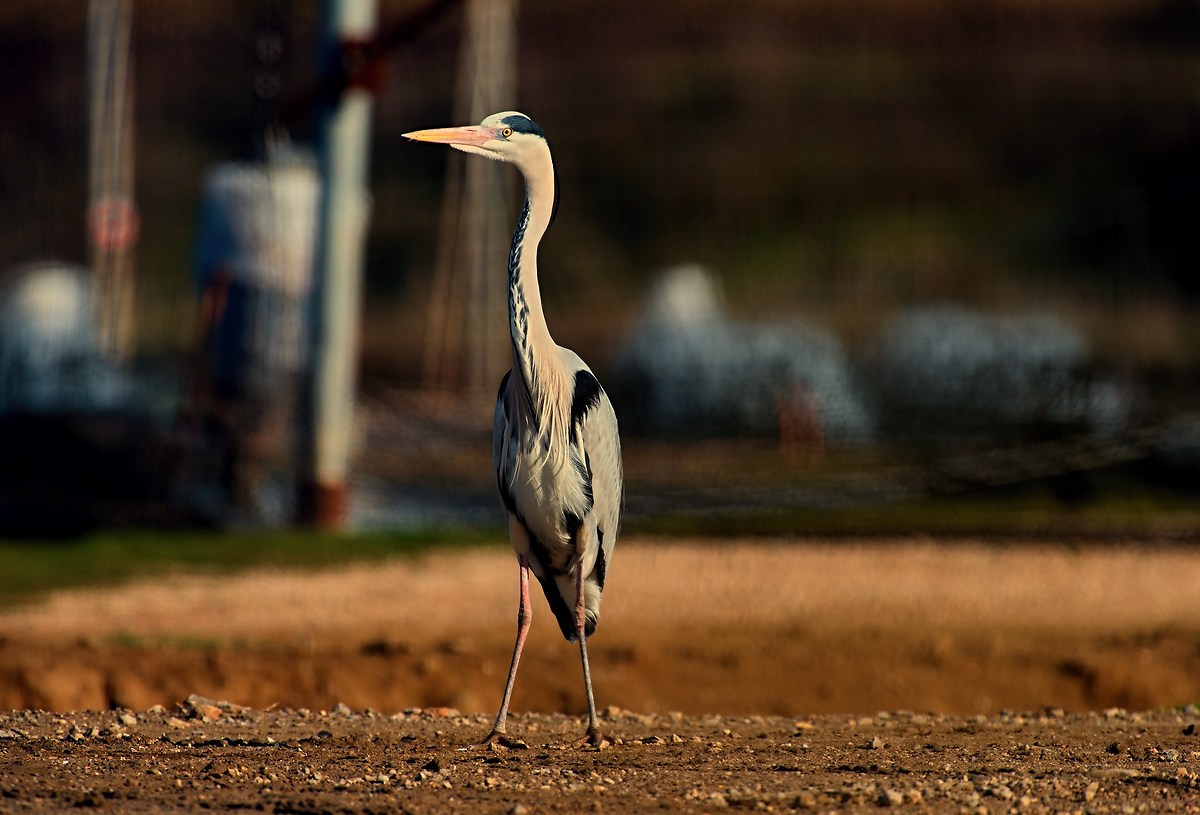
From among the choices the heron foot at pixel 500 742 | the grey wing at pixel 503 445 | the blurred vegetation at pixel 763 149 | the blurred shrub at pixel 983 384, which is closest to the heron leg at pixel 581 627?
the heron foot at pixel 500 742

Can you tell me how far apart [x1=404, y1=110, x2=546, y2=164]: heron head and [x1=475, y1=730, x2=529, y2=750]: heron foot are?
2118 millimetres

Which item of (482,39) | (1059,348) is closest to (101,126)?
(482,39)

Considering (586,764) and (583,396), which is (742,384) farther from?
(586,764)

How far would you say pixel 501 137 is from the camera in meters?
5.92

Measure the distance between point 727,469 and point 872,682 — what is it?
836cm

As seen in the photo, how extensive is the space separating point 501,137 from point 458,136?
0.18m

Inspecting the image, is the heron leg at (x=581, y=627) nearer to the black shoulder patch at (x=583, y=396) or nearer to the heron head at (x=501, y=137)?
the black shoulder patch at (x=583, y=396)

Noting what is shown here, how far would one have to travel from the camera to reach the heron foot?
219 inches

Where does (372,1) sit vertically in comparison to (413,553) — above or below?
above

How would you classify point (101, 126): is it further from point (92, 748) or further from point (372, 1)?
point (92, 748)

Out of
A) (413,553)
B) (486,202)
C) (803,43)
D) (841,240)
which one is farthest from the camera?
(803,43)

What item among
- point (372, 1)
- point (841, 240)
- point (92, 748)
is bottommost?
point (92, 748)

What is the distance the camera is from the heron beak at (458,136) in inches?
227

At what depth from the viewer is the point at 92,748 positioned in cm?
545
